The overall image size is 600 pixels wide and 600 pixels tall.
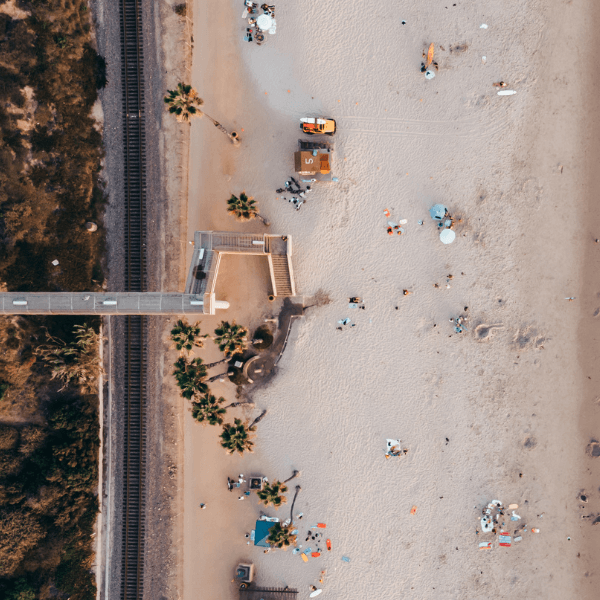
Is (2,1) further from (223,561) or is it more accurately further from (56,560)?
(223,561)

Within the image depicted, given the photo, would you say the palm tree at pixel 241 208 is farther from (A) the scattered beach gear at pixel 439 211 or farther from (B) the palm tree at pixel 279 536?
(B) the palm tree at pixel 279 536

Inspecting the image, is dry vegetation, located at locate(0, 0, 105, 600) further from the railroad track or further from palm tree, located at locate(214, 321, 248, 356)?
palm tree, located at locate(214, 321, 248, 356)

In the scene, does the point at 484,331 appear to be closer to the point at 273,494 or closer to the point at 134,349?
the point at 273,494

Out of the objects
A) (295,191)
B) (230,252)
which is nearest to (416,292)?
(295,191)

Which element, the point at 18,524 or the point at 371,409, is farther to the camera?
the point at 371,409

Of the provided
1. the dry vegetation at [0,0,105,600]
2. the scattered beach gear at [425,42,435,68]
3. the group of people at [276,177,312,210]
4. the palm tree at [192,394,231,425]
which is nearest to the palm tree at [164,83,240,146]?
the dry vegetation at [0,0,105,600]

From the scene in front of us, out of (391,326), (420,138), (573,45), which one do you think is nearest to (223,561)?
(391,326)
